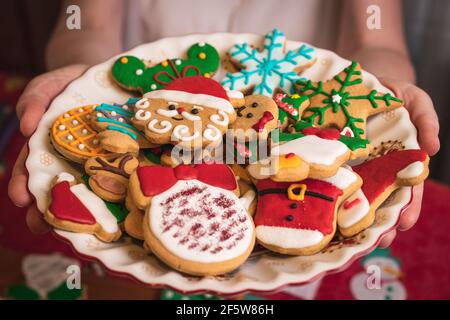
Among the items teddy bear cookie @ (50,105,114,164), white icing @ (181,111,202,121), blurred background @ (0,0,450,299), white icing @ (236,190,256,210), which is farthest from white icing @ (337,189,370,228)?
blurred background @ (0,0,450,299)

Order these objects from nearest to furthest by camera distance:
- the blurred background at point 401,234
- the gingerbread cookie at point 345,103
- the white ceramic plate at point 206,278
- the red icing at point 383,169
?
the white ceramic plate at point 206,278
the red icing at point 383,169
the gingerbread cookie at point 345,103
the blurred background at point 401,234

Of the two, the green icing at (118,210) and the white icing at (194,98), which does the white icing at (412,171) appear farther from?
the green icing at (118,210)

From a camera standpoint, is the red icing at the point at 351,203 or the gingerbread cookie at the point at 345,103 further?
the gingerbread cookie at the point at 345,103

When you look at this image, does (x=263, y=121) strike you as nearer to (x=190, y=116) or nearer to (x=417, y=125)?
(x=190, y=116)

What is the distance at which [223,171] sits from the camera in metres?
0.75

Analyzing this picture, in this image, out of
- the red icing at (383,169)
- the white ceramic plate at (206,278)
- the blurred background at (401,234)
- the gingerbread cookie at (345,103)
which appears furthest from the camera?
the blurred background at (401,234)

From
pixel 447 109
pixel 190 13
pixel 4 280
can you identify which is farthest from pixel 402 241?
pixel 4 280

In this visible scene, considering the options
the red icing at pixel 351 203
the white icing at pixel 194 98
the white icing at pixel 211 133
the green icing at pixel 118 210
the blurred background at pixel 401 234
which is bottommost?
the blurred background at pixel 401 234

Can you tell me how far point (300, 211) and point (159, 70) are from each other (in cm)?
40

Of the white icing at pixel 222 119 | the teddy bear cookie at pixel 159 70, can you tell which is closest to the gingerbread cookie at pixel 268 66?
the teddy bear cookie at pixel 159 70

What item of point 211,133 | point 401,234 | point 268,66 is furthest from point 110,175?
point 401,234

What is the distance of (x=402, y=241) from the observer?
137cm

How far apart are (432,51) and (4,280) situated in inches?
50.7

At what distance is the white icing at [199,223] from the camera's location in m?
0.66
